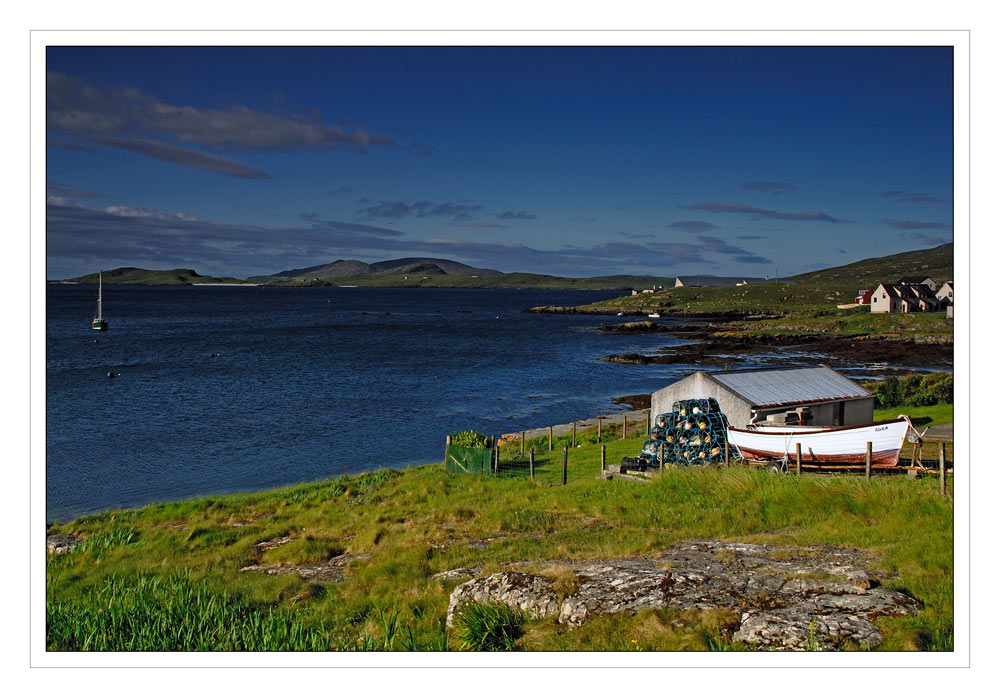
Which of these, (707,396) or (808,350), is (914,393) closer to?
(707,396)

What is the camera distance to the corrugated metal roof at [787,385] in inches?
1038

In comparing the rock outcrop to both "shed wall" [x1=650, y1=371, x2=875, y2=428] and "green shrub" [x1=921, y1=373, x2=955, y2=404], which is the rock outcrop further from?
"green shrub" [x1=921, y1=373, x2=955, y2=404]

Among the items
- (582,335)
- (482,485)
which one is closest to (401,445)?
(482,485)

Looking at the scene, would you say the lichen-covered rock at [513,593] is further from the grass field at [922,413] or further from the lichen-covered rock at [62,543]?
the grass field at [922,413]

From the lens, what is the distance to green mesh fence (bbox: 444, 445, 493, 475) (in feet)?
89.7

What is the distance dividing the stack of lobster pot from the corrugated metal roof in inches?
73.7

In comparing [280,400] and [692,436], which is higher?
[692,436]

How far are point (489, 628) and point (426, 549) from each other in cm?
621

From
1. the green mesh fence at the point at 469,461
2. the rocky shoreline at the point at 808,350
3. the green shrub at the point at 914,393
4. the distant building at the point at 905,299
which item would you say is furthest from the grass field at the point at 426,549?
the distant building at the point at 905,299

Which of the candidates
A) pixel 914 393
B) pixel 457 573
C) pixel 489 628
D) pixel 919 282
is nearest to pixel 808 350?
pixel 919 282

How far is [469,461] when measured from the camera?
2794cm

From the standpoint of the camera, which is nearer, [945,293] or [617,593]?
[617,593]
